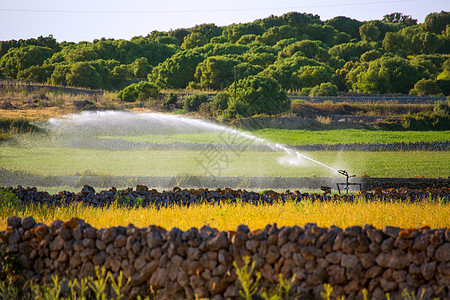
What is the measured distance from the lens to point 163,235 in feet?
12.7

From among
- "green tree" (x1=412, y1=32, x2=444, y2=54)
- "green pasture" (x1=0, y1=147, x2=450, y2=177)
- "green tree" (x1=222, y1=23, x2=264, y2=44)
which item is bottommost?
"green pasture" (x1=0, y1=147, x2=450, y2=177)

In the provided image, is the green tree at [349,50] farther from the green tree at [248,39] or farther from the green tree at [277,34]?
the green tree at [248,39]

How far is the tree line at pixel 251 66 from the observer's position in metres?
23.5

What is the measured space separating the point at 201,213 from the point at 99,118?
14056 mm

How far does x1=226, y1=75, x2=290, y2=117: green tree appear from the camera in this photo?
2044 centimetres

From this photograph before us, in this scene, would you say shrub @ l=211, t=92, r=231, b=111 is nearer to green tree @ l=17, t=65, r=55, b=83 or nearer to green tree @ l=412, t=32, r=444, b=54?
green tree @ l=17, t=65, r=55, b=83

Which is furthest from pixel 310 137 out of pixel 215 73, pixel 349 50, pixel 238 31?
pixel 238 31

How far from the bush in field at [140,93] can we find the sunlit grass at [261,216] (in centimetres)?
1576

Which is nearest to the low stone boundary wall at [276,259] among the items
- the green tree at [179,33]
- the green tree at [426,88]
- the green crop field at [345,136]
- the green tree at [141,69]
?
the green crop field at [345,136]

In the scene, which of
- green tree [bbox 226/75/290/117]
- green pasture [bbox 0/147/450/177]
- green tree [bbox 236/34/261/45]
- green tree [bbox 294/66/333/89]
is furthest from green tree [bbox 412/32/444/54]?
green tree [bbox 236/34/261/45]

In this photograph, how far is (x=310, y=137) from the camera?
58.5ft

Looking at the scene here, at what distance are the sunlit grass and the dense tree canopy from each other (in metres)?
14.4

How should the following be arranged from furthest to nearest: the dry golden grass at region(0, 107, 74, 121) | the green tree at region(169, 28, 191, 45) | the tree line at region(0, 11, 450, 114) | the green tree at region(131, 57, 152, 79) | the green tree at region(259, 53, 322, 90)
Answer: the green tree at region(169, 28, 191, 45) < the green tree at region(131, 57, 152, 79) < the green tree at region(259, 53, 322, 90) < the tree line at region(0, 11, 450, 114) < the dry golden grass at region(0, 107, 74, 121)

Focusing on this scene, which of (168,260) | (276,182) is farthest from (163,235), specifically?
(276,182)
